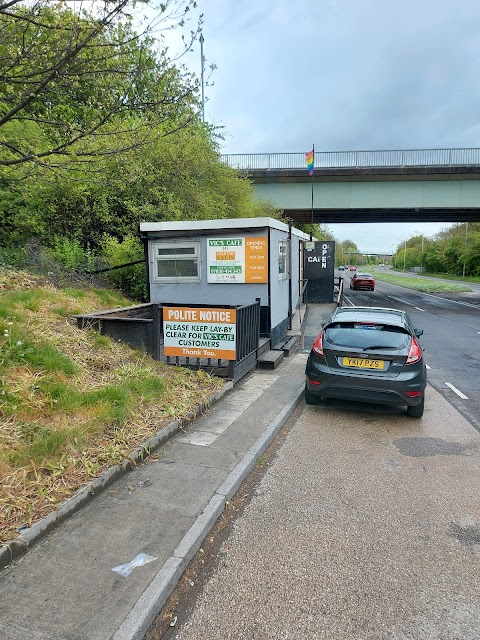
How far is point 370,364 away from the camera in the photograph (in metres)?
5.64

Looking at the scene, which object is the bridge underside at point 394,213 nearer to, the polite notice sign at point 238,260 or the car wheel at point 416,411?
the polite notice sign at point 238,260

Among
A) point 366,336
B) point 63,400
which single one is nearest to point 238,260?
point 366,336

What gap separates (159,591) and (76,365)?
3.55 meters

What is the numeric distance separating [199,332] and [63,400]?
2.73 m

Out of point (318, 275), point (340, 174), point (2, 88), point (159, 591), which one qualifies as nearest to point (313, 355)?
point (159, 591)

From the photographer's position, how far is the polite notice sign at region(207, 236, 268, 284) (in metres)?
8.56

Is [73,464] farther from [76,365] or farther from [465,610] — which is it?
[465,610]

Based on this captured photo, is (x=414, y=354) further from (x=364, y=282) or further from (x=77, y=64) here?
(x=364, y=282)

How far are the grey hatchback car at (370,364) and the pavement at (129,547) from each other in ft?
4.62

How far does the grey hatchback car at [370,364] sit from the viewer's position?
5.52 meters

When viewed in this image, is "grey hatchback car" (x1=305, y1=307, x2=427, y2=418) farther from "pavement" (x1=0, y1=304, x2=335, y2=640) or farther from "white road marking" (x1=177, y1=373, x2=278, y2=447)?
"pavement" (x1=0, y1=304, x2=335, y2=640)

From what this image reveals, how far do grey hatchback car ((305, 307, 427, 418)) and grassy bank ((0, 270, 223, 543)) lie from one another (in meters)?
1.71

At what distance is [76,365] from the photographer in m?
5.45

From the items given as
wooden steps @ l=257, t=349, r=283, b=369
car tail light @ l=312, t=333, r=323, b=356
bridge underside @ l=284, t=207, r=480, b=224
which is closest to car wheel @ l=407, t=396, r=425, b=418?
car tail light @ l=312, t=333, r=323, b=356
